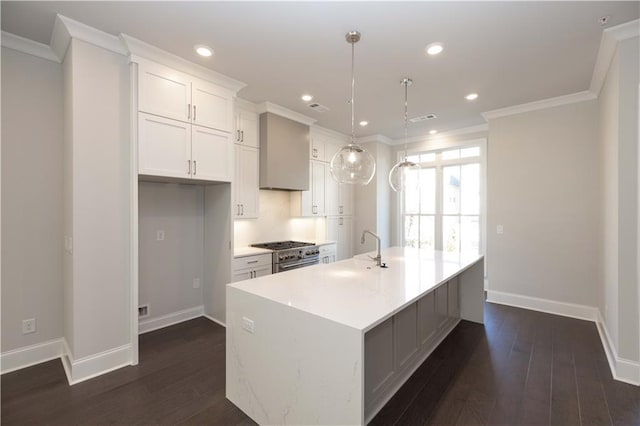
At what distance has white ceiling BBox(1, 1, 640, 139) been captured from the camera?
2127 millimetres

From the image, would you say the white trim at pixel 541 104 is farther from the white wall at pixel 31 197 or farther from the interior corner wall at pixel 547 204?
the white wall at pixel 31 197

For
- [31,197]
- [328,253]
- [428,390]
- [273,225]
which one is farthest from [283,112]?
[428,390]

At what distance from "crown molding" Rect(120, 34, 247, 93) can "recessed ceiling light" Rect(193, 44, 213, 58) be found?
0.24m

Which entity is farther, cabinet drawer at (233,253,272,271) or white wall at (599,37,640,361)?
cabinet drawer at (233,253,272,271)

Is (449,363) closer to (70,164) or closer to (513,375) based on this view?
(513,375)

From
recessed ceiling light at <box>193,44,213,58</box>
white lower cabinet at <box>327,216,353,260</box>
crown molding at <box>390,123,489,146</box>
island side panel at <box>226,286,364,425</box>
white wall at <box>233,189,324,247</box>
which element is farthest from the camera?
white lower cabinet at <box>327,216,353,260</box>

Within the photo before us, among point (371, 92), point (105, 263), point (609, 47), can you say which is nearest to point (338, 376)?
point (105, 263)

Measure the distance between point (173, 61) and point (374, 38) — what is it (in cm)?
190

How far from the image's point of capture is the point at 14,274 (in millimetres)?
2533

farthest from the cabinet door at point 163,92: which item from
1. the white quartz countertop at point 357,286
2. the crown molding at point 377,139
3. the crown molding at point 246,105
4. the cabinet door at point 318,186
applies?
the crown molding at point 377,139

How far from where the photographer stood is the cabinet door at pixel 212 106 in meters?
3.05

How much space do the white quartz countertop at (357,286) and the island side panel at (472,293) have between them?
68 centimetres

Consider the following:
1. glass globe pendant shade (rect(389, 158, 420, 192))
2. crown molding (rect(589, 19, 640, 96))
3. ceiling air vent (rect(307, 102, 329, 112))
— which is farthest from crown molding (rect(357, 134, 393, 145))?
crown molding (rect(589, 19, 640, 96))

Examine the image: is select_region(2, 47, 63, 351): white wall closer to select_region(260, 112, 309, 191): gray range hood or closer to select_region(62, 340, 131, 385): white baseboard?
select_region(62, 340, 131, 385): white baseboard
